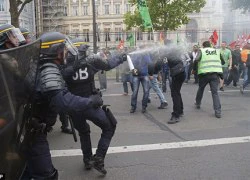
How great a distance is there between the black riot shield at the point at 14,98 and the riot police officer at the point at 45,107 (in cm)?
17

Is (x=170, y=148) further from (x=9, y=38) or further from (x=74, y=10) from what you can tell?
(x=74, y=10)

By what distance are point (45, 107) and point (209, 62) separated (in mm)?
4974

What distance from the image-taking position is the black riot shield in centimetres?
200

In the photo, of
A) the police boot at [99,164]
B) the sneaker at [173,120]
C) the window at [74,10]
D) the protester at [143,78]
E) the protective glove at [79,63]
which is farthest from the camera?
the window at [74,10]

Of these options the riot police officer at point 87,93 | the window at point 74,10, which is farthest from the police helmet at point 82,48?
the window at point 74,10

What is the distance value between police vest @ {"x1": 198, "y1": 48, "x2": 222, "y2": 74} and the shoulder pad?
4901 mm

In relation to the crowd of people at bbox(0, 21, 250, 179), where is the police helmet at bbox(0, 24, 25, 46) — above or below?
above

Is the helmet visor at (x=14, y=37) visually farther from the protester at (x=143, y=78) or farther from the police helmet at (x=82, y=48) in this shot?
the protester at (x=143, y=78)

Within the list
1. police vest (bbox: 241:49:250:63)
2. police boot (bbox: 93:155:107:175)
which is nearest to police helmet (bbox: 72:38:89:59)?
police boot (bbox: 93:155:107:175)

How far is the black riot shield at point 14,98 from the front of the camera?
2000 mm

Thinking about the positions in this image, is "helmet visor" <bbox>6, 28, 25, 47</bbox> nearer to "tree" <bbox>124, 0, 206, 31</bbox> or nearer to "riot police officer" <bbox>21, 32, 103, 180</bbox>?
"riot police officer" <bbox>21, 32, 103, 180</bbox>

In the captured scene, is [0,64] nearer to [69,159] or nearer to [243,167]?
[69,159]

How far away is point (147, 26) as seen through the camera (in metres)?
8.86

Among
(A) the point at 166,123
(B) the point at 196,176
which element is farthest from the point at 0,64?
(A) the point at 166,123
